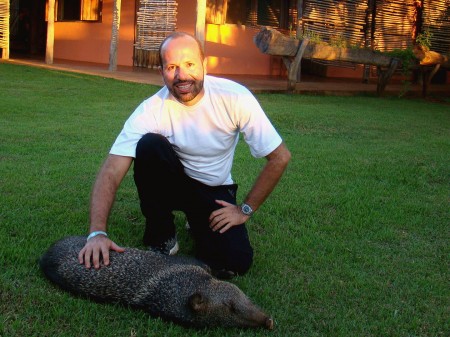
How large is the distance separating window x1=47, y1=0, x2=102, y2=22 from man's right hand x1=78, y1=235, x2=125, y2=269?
15.6 metres

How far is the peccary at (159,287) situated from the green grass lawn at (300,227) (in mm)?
57

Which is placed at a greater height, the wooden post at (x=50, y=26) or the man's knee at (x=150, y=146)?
the wooden post at (x=50, y=26)

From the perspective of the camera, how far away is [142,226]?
4.43 metres

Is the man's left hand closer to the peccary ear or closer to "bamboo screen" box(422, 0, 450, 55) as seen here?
the peccary ear

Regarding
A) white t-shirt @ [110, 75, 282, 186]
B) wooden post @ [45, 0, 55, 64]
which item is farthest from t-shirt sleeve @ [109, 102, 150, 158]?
wooden post @ [45, 0, 55, 64]

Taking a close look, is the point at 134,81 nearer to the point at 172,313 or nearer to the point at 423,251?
the point at 423,251

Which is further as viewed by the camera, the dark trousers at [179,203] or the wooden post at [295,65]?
the wooden post at [295,65]

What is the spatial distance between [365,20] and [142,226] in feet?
40.7

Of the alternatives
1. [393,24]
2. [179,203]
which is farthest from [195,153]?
[393,24]

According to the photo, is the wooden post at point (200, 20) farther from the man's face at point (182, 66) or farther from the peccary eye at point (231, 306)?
the peccary eye at point (231, 306)

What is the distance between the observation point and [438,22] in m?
15.8

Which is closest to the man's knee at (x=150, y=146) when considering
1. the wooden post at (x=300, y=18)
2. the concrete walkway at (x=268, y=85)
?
the concrete walkway at (x=268, y=85)

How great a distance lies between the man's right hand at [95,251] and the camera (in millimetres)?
3154

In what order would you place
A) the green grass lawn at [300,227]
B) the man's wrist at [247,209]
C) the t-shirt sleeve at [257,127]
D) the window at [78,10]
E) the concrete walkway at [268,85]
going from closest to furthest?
Result: the green grass lawn at [300,227], the t-shirt sleeve at [257,127], the man's wrist at [247,209], the concrete walkway at [268,85], the window at [78,10]
